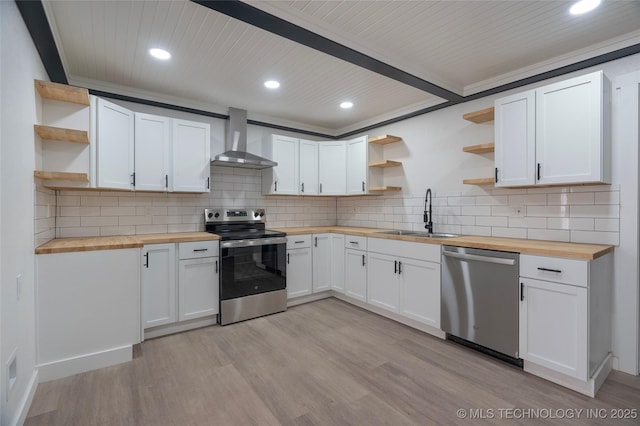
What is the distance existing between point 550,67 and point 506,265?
180 cm

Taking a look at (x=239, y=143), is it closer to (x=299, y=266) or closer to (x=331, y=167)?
(x=331, y=167)

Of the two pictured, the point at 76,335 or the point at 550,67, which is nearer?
the point at 76,335

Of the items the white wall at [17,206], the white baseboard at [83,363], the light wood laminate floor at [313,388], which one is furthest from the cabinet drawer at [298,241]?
the white wall at [17,206]

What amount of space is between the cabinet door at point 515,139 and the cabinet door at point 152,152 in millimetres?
3281

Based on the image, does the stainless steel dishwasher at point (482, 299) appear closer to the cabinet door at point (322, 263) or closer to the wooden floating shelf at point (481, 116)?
the wooden floating shelf at point (481, 116)

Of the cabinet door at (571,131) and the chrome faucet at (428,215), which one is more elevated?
the cabinet door at (571,131)

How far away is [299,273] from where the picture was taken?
12.5ft

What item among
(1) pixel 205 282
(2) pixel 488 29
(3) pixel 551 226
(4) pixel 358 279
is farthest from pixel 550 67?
(1) pixel 205 282

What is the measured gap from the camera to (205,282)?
3143mm

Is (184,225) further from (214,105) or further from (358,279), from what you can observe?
(358,279)

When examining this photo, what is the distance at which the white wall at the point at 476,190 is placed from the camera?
2.26m

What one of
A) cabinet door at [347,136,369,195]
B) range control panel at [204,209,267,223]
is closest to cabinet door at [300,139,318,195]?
cabinet door at [347,136,369,195]

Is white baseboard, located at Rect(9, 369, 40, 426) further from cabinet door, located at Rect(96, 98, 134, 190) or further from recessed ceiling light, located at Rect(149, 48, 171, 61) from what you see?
recessed ceiling light, located at Rect(149, 48, 171, 61)

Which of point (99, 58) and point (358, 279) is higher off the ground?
point (99, 58)
